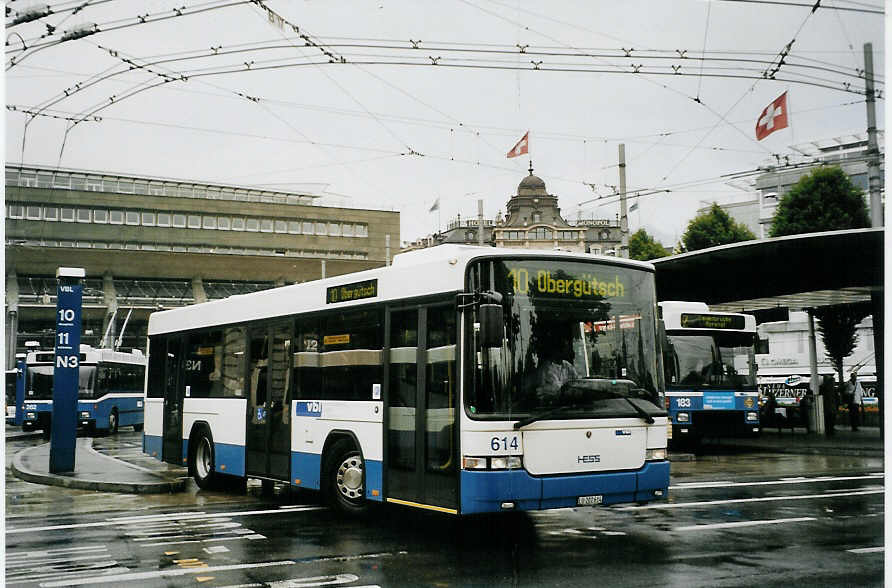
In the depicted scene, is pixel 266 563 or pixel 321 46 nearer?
pixel 266 563

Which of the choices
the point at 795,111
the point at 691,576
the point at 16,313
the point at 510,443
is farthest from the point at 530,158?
the point at 691,576

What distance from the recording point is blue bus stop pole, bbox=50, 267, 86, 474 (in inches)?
600

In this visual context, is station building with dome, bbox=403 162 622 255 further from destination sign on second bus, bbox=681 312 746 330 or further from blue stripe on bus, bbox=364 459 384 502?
blue stripe on bus, bbox=364 459 384 502

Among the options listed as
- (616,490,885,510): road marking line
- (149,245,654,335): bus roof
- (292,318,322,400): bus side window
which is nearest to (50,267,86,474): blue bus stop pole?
(149,245,654,335): bus roof

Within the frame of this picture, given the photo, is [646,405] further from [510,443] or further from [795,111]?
[795,111]

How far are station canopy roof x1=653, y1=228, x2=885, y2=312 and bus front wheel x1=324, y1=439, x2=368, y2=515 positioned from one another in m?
9.86

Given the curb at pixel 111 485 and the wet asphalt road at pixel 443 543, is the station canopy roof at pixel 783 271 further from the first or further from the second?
the curb at pixel 111 485

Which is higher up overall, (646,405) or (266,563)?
(646,405)

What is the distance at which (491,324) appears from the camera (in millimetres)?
8242

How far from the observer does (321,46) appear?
1331 centimetres

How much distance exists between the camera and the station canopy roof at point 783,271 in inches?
779

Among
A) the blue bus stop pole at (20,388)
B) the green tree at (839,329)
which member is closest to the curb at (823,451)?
the green tree at (839,329)

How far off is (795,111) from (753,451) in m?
8.48

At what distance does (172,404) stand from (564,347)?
8526 millimetres
